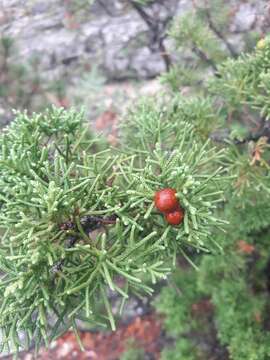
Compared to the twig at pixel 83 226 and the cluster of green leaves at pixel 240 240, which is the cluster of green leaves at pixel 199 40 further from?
the twig at pixel 83 226

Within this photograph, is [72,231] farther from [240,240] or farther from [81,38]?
[81,38]

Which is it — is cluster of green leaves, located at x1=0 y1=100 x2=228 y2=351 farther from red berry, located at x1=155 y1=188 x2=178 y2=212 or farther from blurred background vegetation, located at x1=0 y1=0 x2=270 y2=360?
blurred background vegetation, located at x1=0 y1=0 x2=270 y2=360

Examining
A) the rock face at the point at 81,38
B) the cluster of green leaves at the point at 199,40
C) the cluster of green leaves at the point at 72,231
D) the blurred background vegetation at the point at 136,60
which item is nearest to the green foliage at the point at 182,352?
the blurred background vegetation at the point at 136,60

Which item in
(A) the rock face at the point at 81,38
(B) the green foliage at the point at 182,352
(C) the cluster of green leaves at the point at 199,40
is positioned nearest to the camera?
(C) the cluster of green leaves at the point at 199,40

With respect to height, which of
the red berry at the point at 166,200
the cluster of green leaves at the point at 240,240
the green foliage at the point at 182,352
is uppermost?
the red berry at the point at 166,200

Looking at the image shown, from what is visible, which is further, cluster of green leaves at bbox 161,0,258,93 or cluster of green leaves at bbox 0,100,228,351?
cluster of green leaves at bbox 161,0,258,93

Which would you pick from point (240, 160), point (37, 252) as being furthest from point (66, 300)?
point (240, 160)

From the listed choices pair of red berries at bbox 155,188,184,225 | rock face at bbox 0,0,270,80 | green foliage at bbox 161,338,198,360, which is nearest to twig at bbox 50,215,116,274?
pair of red berries at bbox 155,188,184,225
